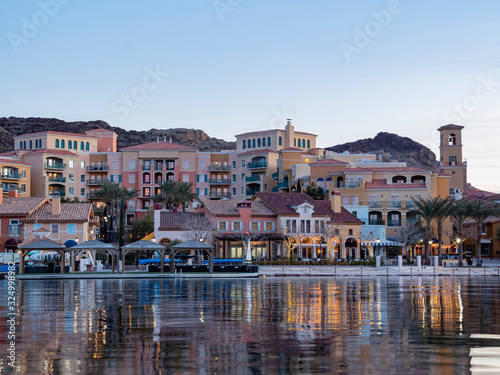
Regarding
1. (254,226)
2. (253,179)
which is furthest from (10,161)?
(254,226)

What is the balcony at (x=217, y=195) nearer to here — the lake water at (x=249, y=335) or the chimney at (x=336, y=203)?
the chimney at (x=336, y=203)

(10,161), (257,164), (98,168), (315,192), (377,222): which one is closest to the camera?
(377,222)

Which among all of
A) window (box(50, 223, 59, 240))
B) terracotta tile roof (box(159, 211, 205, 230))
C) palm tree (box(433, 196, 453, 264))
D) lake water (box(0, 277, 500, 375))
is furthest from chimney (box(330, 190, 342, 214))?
lake water (box(0, 277, 500, 375))

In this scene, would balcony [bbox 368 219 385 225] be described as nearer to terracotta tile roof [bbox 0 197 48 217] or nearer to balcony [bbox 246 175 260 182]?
balcony [bbox 246 175 260 182]

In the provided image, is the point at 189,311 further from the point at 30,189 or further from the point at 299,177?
the point at 30,189

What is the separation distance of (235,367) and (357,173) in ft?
280

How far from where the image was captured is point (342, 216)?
85688 mm

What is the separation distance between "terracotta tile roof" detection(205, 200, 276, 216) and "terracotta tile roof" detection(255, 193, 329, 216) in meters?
0.79

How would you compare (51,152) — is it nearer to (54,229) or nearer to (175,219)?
(54,229)

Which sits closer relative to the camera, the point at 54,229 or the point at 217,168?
the point at 54,229

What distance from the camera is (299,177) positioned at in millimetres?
106500

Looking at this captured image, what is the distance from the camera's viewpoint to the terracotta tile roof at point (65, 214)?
74.9 metres

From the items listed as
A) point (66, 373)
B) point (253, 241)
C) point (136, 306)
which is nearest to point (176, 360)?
point (66, 373)

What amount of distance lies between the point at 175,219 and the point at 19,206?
57.3ft
